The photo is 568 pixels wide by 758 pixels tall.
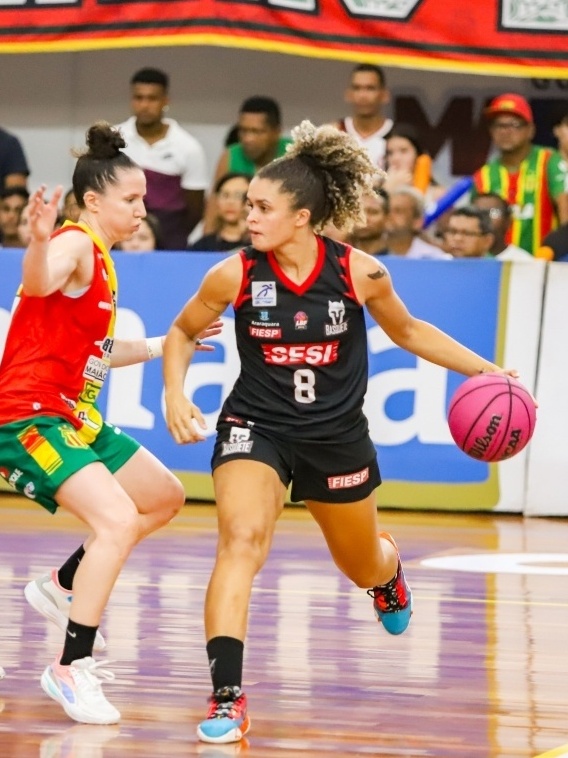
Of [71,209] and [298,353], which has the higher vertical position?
[71,209]

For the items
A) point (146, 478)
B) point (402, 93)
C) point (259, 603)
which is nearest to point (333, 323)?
point (146, 478)

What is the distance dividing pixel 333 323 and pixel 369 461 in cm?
57

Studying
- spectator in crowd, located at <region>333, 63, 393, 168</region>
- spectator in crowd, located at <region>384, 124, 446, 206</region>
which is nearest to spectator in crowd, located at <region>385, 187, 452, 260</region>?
spectator in crowd, located at <region>384, 124, 446, 206</region>

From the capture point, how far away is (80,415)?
5766 millimetres

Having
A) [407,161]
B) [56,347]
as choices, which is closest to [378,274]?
[56,347]

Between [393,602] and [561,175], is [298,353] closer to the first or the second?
[393,602]

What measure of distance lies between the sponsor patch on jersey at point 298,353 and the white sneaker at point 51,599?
51.7 inches

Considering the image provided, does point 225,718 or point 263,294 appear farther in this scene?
point 263,294

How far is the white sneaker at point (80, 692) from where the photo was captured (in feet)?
17.2

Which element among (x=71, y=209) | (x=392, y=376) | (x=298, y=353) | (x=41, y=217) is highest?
(x=41, y=217)

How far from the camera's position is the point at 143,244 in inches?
444

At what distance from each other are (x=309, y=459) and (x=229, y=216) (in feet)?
19.7

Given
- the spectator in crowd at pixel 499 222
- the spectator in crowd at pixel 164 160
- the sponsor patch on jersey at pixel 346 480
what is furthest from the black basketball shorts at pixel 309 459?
the spectator in crowd at pixel 164 160

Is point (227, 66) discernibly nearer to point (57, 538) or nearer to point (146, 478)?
point (57, 538)
